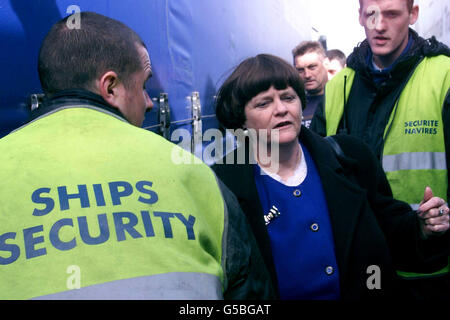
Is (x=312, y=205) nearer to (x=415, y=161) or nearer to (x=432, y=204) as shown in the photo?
(x=432, y=204)

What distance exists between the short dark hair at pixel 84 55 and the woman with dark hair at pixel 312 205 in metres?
0.60

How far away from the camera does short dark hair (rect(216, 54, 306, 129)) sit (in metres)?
1.87

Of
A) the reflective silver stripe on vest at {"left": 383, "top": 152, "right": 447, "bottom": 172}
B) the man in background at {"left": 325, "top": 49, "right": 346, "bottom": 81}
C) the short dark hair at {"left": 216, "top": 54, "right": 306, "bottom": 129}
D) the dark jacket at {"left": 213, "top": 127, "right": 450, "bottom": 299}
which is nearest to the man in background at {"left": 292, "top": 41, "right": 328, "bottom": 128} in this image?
the man in background at {"left": 325, "top": 49, "right": 346, "bottom": 81}

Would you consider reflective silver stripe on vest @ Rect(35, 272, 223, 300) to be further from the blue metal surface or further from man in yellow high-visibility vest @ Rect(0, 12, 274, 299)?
the blue metal surface

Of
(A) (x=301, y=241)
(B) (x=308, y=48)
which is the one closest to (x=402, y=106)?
(A) (x=301, y=241)

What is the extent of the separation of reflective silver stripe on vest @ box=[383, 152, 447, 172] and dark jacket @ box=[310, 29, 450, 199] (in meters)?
0.04

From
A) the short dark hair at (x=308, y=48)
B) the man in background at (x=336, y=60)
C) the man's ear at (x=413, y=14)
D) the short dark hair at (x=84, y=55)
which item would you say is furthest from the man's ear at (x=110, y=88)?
the man in background at (x=336, y=60)

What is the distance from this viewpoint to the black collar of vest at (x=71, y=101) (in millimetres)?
1159

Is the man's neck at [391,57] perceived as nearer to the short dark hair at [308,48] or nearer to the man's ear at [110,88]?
the man's ear at [110,88]

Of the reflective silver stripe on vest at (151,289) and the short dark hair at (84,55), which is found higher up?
the short dark hair at (84,55)

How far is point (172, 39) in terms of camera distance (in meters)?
2.66

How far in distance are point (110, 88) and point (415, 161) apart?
144 cm

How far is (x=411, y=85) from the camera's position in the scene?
7.31ft
